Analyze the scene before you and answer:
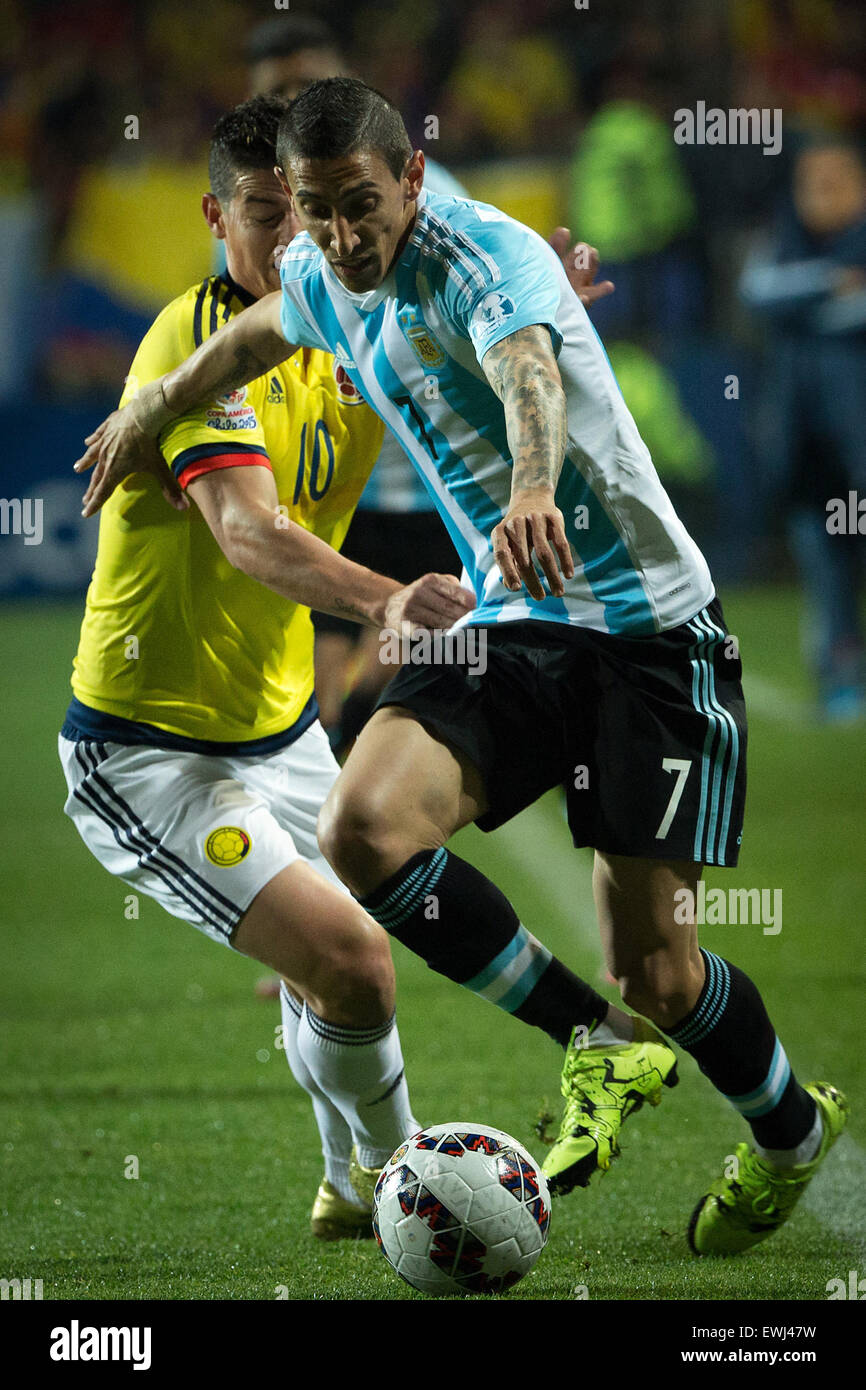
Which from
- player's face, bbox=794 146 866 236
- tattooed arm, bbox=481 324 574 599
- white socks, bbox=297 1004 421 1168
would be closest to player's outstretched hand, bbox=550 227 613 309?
tattooed arm, bbox=481 324 574 599

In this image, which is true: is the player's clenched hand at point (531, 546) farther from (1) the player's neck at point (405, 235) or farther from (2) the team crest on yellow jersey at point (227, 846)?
(2) the team crest on yellow jersey at point (227, 846)

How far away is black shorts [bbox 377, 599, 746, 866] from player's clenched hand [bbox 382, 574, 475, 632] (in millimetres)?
97

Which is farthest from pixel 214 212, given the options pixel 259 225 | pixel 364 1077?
pixel 364 1077

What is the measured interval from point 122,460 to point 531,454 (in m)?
1.07

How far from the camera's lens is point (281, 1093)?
453 centimetres

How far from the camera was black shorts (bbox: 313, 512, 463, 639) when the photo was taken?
17.5 ft

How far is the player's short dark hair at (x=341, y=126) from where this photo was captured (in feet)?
9.44

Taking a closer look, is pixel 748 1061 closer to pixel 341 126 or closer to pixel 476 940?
pixel 476 940

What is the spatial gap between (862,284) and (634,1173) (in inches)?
379

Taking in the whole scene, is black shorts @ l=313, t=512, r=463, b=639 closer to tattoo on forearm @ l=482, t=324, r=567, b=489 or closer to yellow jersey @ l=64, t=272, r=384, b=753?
yellow jersey @ l=64, t=272, r=384, b=753

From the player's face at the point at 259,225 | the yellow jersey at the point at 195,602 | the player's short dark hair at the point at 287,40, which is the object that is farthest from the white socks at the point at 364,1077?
the player's short dark hair at the point at 287,40
